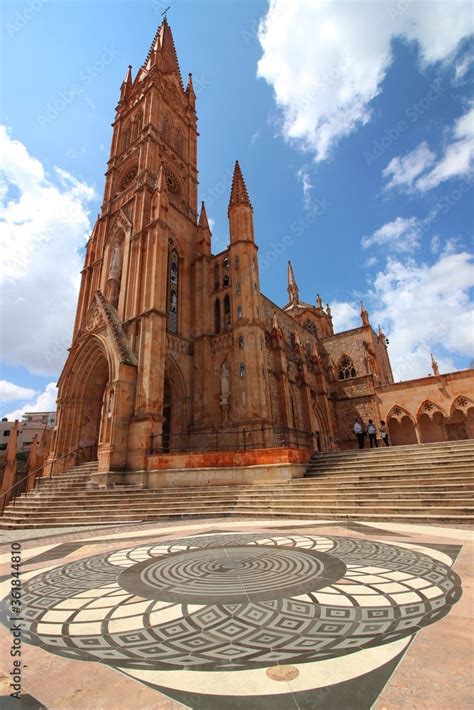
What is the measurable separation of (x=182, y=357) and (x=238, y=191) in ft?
41.5

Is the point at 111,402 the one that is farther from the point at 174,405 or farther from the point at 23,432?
the point at 23,432

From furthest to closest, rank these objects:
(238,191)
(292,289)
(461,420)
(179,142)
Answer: (292,289)
(179,142)
(238,191)
(461,420)

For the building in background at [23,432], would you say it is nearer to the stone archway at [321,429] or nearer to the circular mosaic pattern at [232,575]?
the stone archway at [321,429]

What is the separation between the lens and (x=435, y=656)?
1741mm

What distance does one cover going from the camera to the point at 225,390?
19109mm

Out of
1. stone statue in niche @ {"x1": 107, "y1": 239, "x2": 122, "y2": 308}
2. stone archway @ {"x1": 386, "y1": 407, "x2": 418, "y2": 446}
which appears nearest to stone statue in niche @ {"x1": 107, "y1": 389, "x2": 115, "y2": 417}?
stone statue in niche @ {"x1": 107, "y1": 239, "x2": 122, "y2": 308}

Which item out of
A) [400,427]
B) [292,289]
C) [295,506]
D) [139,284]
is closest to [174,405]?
[139,284]

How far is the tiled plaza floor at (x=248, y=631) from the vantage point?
1519 mm

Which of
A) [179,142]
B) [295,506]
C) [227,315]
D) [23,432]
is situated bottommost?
[295,506]

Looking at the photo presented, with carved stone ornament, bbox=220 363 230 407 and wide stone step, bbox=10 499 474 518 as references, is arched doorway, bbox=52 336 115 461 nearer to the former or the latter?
carved stone ornament, bbox=220 363 230 407

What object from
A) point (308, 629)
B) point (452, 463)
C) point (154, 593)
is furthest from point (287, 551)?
point (452, 463)

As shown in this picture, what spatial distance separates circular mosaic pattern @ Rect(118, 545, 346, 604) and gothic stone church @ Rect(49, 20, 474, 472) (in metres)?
7.69

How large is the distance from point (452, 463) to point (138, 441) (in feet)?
39.5

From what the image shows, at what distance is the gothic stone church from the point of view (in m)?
16.6
